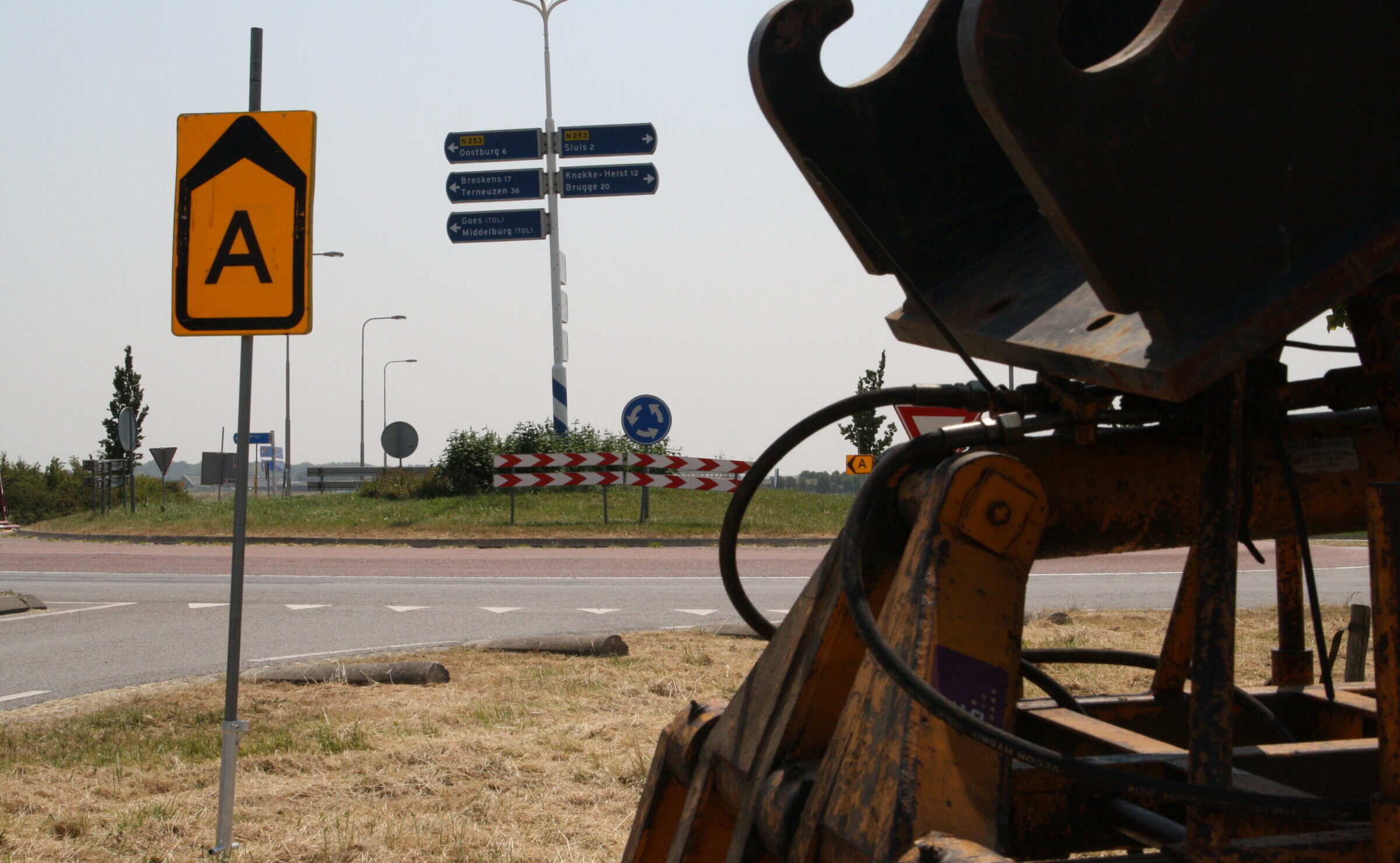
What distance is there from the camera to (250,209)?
4188 mm

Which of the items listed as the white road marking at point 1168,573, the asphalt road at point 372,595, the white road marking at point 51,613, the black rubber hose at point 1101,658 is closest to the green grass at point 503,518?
the asphalt road at point 372,595

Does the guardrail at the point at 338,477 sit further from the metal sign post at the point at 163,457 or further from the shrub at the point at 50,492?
the metal sign post at the point at 163,457

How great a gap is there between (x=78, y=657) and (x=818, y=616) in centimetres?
802

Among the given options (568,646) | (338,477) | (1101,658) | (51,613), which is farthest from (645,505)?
(338,477)

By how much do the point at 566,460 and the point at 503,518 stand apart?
1.50 meters

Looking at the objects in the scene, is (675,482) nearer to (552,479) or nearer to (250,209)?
(552,479)

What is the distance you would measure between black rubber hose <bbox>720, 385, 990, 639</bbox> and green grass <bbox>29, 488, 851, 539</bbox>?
1716 centimetres

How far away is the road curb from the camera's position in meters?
19.2

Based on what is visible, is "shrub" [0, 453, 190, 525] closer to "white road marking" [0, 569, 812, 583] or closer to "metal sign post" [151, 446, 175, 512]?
"metal sign post" [151, 446, 175, 512]

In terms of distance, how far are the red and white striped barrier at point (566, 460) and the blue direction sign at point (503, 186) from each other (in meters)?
5.47

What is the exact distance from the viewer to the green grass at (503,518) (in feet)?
67.6

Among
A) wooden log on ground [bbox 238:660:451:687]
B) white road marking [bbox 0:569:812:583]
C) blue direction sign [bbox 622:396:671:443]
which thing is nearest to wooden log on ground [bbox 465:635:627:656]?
wooden log on ground [bbox 238:660:451:687]

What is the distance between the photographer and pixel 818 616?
6.37 feet

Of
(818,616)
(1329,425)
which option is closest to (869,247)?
(818,616)
